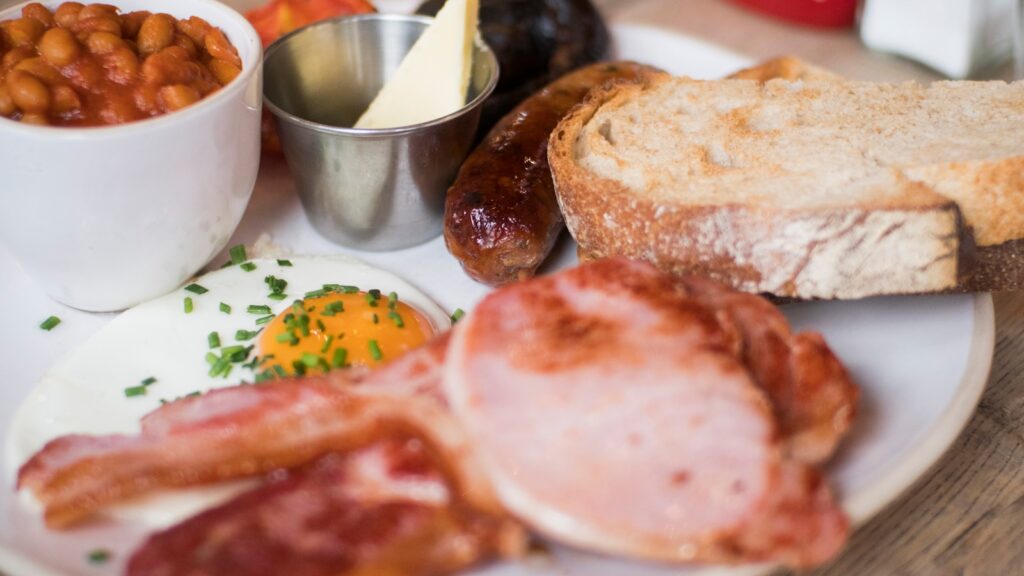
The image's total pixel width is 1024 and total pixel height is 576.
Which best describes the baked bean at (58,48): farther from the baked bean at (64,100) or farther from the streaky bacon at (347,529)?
the streaky bacon at (347,529)

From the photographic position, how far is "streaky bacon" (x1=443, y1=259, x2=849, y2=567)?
1.52 meters

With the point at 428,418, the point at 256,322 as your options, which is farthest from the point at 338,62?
the point at 428,418

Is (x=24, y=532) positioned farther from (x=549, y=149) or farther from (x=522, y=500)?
(x=549, y=149)

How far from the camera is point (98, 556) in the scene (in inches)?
64.8

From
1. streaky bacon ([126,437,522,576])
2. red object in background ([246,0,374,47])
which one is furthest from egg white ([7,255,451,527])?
red object in background ([246,0,374,47])

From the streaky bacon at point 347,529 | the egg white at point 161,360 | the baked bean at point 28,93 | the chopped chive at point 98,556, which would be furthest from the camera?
the baked bean at point 28,93

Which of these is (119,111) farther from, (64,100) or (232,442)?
(232,442)

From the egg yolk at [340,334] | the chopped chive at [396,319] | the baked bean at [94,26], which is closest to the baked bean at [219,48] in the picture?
the baked bean at [94,26]

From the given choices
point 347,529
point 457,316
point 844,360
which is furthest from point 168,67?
point 844,360

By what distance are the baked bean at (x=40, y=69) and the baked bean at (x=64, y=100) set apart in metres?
0.03

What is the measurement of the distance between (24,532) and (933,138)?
2272 mm

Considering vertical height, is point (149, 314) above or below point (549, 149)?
below

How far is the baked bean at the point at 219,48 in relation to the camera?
2.33 meters

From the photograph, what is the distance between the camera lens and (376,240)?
2.73 metres
